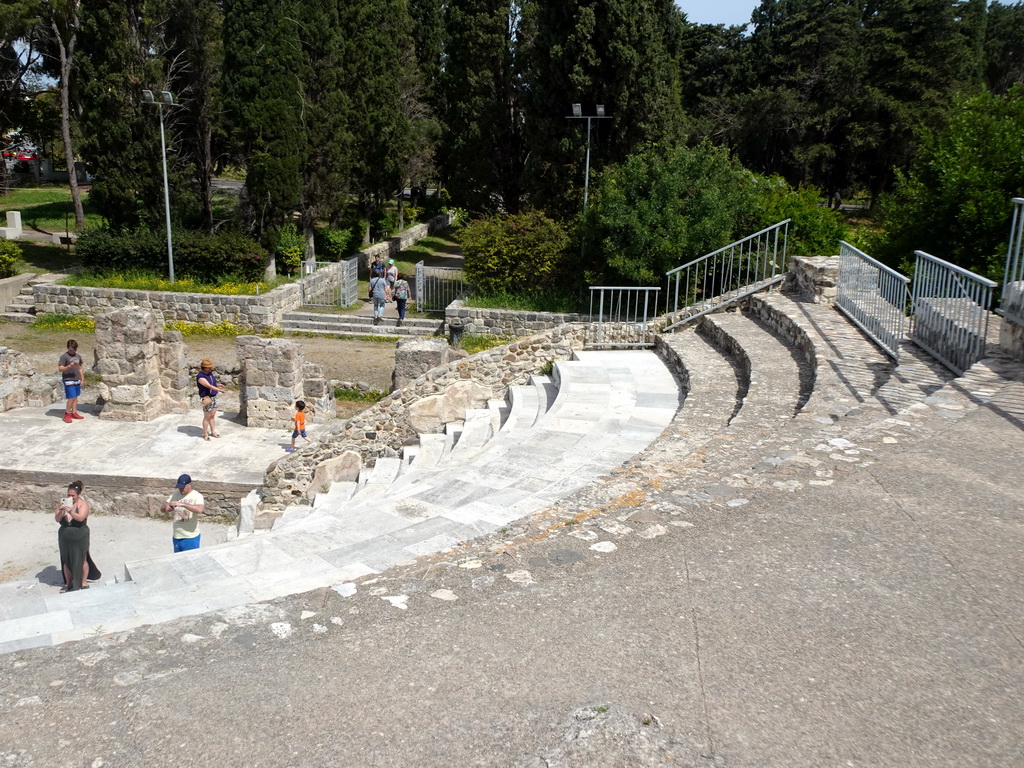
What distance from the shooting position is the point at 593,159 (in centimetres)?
2322

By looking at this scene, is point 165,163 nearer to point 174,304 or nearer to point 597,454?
point 174,304

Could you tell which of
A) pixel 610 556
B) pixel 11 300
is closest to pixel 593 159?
pixel 11 300

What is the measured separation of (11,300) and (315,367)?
13.1 meters

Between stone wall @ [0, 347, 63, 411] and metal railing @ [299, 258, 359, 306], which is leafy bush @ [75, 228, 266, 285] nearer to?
metal railing @ [299, 258, 359, 306]

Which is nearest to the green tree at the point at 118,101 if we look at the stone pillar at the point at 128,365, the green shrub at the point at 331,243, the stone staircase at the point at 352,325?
the green shrub at the point at 331,243

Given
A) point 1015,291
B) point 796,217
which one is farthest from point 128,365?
point 796,217

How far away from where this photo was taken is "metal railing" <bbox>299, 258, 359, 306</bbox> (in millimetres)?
23594

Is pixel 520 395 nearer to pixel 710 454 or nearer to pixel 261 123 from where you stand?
pixel 710 454

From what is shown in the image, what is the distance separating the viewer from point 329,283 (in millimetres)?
24922

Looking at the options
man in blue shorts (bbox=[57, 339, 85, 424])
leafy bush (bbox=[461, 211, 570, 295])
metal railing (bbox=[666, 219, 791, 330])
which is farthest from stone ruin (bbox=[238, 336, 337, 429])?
leafy bush (bbox=[461, 211, 570, 295])

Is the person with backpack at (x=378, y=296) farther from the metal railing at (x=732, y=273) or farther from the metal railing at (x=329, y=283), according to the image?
the metal railing at (x=732, y=273)

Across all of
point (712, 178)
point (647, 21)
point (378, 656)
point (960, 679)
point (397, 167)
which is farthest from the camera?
point (397, 167)

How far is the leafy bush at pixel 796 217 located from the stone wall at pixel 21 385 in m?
13.5

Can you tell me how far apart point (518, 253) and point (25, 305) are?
1286 cm
